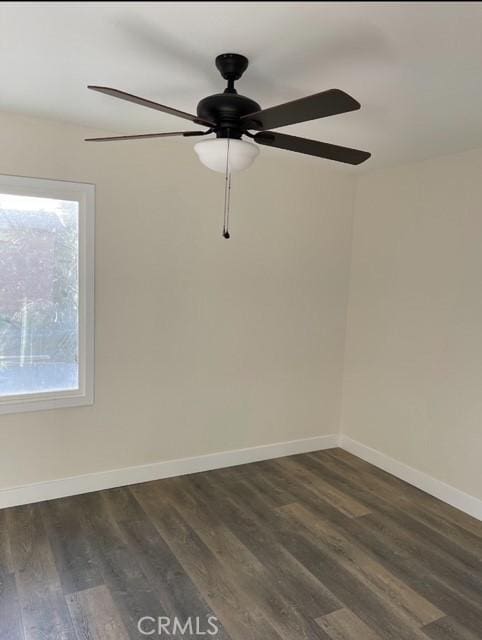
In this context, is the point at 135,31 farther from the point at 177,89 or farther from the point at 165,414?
the point at 165,414

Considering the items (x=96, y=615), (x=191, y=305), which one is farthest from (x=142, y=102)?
(x=96, y=615)

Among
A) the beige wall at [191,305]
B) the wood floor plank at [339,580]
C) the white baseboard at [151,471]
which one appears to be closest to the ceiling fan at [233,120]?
the beige wall at [191,305]

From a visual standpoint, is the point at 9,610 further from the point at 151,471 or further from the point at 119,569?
the point at 151,471

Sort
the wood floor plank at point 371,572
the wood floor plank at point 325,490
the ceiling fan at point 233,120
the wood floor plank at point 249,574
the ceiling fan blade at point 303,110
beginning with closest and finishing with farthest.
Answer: the ceiling fan blade at point 303,110 → the ceiling fan at point 233,120 → the wood floor plank at point 249,574 → the wood floor plank at point 371,572 → the wood floor plank at point 325,490

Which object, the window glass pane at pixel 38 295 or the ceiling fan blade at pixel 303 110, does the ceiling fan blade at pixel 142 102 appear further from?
the window glass pane at pixel 38 295

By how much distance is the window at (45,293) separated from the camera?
2.78m

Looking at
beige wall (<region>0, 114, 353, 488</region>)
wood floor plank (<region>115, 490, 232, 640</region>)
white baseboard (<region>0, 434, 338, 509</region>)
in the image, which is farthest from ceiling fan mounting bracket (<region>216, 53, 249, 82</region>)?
white baseboard (<region>0, 434, 338, 509</region>)

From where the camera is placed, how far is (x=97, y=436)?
3.12 metres

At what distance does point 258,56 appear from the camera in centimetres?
179

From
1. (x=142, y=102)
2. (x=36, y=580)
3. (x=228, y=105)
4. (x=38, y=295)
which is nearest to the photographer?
(x=142, y=102)

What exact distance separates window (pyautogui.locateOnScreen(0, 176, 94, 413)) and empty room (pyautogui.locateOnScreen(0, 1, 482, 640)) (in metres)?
0.01

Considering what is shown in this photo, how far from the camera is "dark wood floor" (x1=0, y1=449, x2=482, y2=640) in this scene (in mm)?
2004

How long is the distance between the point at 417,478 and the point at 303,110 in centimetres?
288

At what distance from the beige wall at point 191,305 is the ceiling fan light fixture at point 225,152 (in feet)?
4.50
